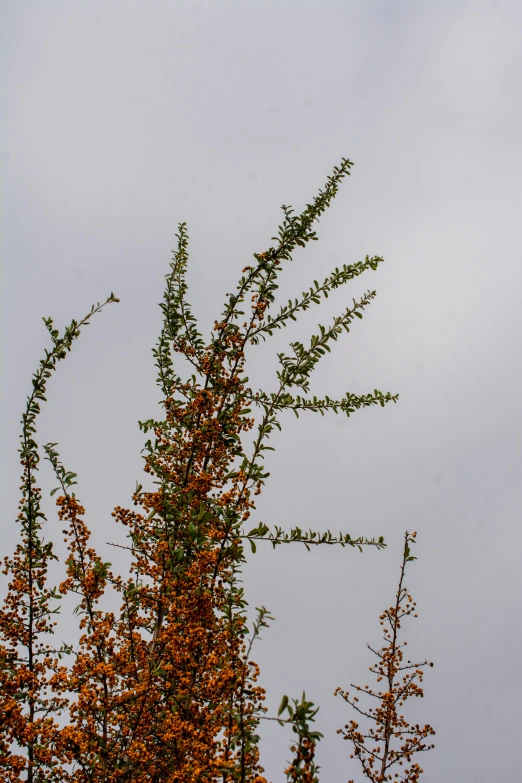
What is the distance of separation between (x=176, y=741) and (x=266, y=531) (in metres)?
1.85

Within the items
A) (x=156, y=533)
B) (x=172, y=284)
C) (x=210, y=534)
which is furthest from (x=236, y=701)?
(x=172, y=284)

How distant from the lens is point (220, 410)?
254 inches

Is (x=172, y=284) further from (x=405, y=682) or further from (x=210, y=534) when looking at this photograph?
(x=405, y=682)

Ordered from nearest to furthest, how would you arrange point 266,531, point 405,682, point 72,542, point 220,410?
point 72,542
point 266,531
point 220,410
point 405,682

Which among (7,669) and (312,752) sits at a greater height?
(7,669)

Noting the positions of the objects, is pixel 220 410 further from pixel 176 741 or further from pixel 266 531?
pixel 176 741

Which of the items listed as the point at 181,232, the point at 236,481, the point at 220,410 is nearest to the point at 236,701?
the point at 236,481

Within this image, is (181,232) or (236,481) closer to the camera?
(236,481)

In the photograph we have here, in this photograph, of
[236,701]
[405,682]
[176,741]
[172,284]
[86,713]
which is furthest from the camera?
[172,284]

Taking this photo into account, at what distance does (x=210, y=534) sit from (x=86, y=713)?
1509 millimetres

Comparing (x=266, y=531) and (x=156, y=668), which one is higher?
(x=266, y=531)

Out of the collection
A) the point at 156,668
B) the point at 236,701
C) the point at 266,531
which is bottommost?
the point at 236,701

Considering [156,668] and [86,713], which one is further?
[156,668]

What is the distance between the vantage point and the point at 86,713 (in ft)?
14.5
